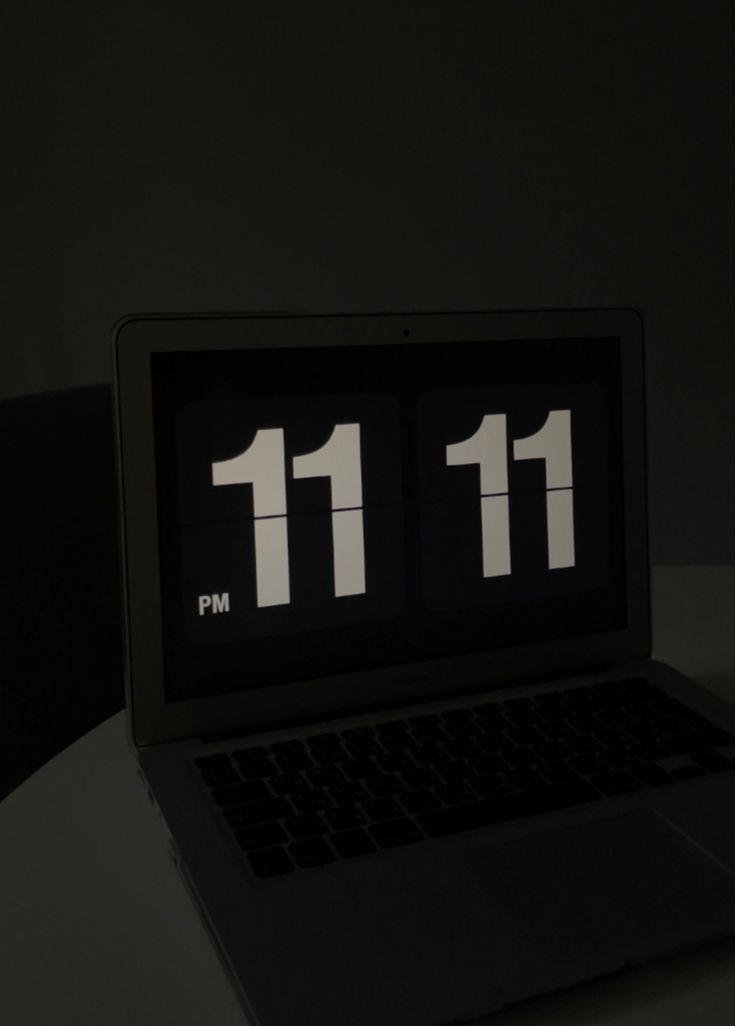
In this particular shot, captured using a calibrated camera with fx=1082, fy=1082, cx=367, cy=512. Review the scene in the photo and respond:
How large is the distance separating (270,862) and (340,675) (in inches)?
8.9

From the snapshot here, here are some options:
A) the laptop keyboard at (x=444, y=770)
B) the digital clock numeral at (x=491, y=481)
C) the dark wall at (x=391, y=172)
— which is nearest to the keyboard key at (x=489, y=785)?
the laptop keyboard at (x=444, y=770)

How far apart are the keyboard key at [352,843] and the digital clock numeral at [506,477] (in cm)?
28

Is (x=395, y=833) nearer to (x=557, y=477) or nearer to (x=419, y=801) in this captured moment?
(x=419, y=801)

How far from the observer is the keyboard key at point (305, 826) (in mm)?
583

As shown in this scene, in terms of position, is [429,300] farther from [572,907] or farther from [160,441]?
[572,907]

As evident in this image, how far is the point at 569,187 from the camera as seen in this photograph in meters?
2.08

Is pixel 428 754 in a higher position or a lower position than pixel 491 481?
lower

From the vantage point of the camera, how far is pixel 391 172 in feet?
6.82

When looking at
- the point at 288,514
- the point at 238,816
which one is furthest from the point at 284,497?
the point at 238,816

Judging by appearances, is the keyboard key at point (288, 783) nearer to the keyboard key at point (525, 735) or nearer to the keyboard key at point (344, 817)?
the keyboard key at point (344, 817)

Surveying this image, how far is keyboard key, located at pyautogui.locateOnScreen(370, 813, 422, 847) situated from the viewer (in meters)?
0.58

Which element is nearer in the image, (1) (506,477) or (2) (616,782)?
(2) (616,782)

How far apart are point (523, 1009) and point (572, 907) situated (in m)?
0.06

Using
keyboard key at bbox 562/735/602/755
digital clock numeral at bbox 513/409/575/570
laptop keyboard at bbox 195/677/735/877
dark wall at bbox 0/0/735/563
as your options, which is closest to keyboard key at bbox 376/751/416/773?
laptop keyboard at bbox 195/677/735/877
